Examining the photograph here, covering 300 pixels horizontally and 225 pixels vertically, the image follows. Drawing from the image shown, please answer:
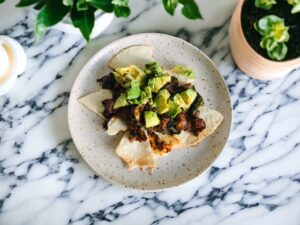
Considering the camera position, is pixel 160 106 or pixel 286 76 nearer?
pixel 160 106

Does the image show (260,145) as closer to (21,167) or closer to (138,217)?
(138,217)

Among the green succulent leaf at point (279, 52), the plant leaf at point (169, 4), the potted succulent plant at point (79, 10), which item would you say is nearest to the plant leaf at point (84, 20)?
the potted succulent plant at point (79, 10)

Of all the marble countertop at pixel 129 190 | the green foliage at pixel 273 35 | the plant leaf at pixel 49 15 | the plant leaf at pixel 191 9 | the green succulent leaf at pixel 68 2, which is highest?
the green succulent leaf at pixel 68 2

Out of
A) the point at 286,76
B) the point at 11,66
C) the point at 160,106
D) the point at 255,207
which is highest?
the point at 11,66

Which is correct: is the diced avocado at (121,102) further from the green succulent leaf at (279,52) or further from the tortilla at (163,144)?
the green succulent leaf at (279,52)

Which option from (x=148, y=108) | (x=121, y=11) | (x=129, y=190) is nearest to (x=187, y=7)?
(x=121, y=11)

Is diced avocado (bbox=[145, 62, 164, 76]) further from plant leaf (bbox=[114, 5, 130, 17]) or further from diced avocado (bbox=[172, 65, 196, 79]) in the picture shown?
plant leaf (bbox=[114, 5, 130, 17])

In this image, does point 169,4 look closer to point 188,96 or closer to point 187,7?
point 187,7

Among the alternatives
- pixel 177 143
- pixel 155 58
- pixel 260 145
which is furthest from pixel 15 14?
pixel 260 145

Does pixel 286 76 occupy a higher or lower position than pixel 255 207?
higher
